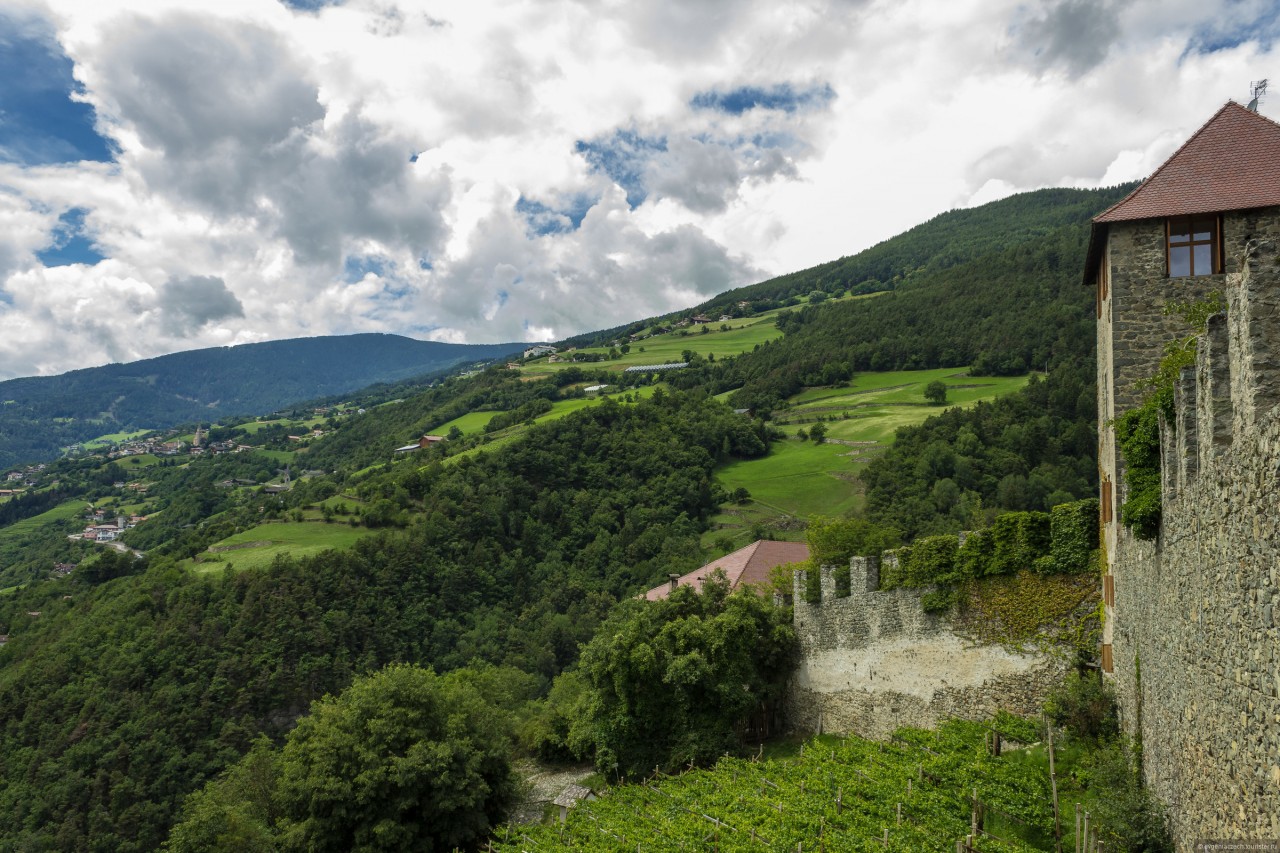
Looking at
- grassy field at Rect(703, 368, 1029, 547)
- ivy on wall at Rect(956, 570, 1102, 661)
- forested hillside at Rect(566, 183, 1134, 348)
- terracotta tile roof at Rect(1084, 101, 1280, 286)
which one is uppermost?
forested hillside at Rect(566, 183, 1134, 348)

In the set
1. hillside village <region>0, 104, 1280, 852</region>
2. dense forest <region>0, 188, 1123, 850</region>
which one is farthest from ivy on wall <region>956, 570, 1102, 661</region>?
dense forest <region>0, 188, 1123, 850</region>

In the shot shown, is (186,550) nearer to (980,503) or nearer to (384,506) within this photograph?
(384,506)

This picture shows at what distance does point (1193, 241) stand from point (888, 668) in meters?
12.7

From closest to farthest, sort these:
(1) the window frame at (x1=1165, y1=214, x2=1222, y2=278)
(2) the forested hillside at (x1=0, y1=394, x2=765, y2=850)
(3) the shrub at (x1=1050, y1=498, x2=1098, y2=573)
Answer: (1) the window frame at (x1=1165, y1=214, x2=1222, y2=278), (3) the shrub at (x1=1050, y1=498, x2=1098, y2=573), (2) the forested hillside at (x1=0, y1=394, x2=765, y2=850)

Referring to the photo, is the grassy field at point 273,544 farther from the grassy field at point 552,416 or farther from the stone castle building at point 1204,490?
the stone castle building at point 1204,490

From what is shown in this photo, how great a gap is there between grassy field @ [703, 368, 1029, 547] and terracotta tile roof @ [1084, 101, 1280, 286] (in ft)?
184

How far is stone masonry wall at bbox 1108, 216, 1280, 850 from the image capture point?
19.3 ft

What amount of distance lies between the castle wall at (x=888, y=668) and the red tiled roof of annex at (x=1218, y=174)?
9.85 m

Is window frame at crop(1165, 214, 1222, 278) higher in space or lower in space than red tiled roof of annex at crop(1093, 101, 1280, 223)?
lower

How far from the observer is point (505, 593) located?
79.2 metres

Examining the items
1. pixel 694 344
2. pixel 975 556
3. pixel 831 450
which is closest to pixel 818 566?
pixel 975 556

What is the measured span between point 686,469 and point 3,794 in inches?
2681

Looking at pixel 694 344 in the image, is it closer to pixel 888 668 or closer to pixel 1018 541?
pixel 888 668

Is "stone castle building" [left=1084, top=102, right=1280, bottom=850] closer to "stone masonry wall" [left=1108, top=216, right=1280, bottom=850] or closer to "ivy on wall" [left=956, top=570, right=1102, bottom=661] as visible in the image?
"stone masonry wall" [left=1108, top=216, right=1280, bottom=850]
